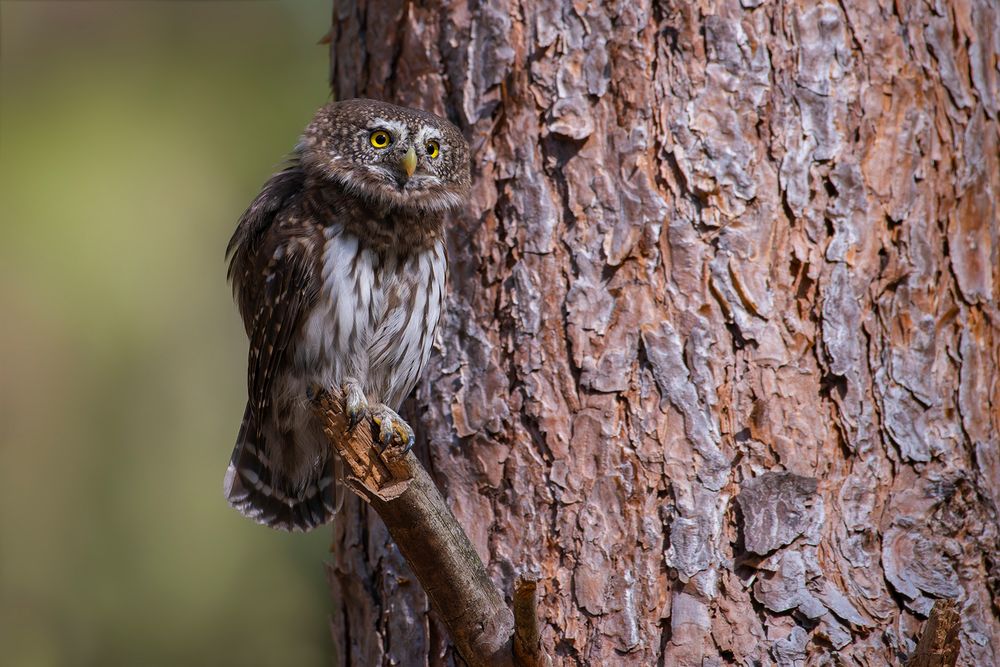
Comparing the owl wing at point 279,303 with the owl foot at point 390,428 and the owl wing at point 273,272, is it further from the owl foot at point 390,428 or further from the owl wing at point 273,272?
the owl foot at point 390,428

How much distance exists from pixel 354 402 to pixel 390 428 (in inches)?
10.8

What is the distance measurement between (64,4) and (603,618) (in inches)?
252

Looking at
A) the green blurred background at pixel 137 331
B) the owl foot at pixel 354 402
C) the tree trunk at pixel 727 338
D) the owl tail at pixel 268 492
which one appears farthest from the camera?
the green blurred background at pixel 137 331

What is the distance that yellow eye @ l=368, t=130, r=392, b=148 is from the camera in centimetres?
312

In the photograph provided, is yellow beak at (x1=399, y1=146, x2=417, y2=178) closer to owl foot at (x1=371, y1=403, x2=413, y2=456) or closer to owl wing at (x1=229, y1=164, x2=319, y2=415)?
owl wing at (x1=229, y1=164, x2=319, y2=415)

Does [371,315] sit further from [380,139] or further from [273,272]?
[380,139]

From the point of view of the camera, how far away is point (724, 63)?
109 inches

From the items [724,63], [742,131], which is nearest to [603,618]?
[742,131]

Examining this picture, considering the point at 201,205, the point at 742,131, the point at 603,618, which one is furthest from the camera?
the point at 201,205

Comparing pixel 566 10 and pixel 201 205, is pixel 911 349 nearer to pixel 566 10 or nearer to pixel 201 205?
pixel 566 10

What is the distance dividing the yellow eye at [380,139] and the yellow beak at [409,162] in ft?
0.22

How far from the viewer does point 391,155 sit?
3184 millimetres

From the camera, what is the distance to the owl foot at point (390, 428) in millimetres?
2582

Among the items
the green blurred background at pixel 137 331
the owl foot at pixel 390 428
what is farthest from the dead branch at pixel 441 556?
the green blurred background at pixel 137 331
